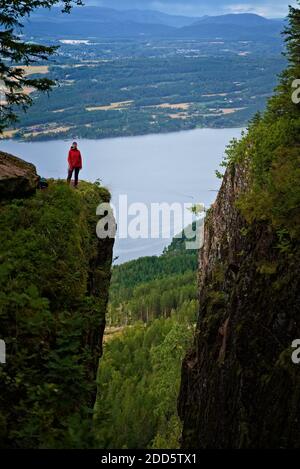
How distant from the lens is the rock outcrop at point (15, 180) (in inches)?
586

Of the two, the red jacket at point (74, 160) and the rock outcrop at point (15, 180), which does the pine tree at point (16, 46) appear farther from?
the red jacket at point (74, 160)

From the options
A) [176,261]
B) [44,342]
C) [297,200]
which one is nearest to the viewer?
[44,342]

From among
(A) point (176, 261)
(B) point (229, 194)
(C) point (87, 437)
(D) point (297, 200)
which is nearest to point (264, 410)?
(D) point (297, 200)

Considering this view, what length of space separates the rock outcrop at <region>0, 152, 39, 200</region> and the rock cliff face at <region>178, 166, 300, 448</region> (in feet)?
20.5

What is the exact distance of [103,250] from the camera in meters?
18.3

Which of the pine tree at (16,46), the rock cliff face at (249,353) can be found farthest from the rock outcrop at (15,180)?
the rock cliff face at (249,353)

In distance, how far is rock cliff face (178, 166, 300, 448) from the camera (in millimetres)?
12469

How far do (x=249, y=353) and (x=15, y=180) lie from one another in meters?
7.43

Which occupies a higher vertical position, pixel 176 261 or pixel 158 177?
pixel 158 177

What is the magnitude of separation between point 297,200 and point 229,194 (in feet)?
29.1

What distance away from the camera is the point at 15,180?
49.6ft

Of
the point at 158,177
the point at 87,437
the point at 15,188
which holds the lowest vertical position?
the point at 87,437

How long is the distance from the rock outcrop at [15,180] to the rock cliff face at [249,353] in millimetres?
6244
